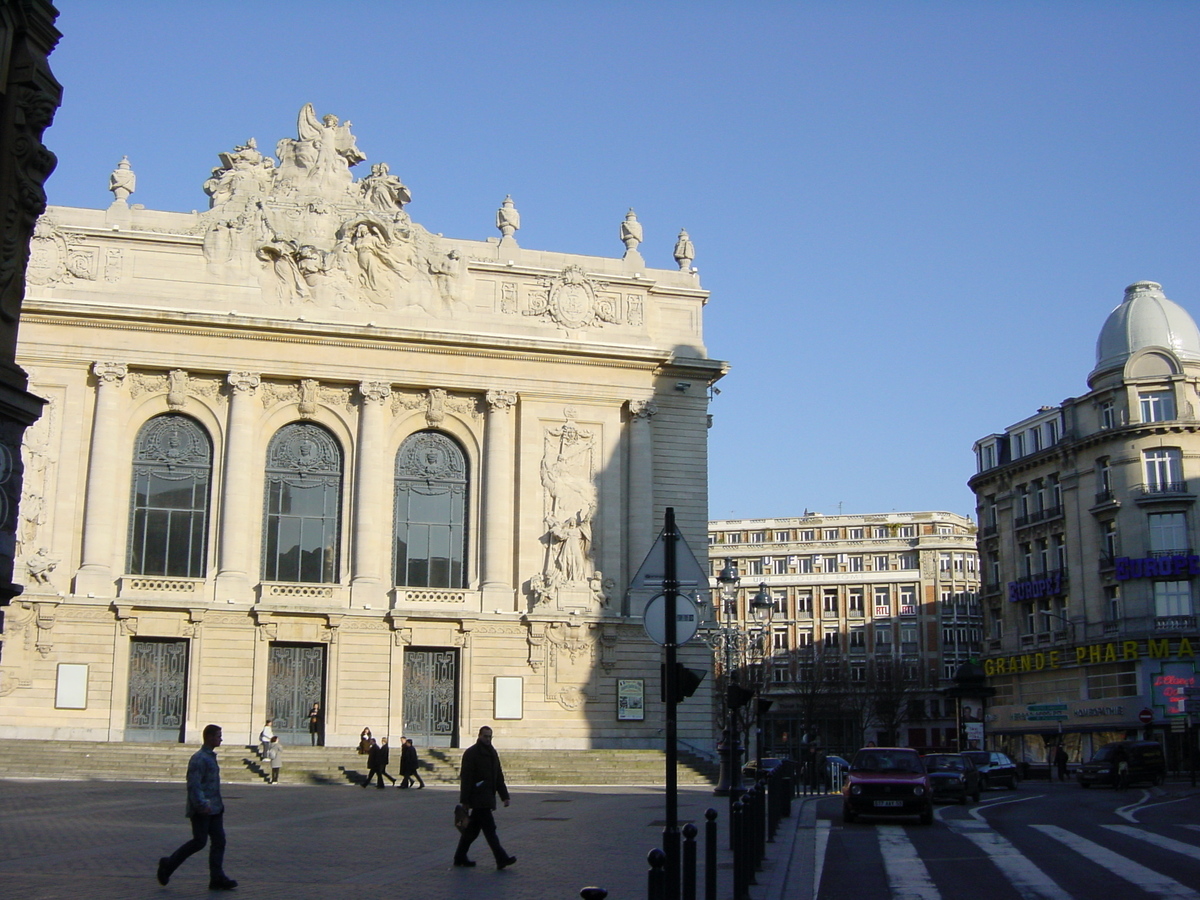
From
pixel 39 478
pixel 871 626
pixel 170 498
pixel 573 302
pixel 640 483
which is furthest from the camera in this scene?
pixel 871 626

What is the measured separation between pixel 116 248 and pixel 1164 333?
46080 mm

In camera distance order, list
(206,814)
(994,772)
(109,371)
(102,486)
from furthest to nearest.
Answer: (994,772), (109,371), (102,486), (206,814)

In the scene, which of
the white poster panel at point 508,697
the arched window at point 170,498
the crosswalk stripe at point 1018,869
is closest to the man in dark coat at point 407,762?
the white poster panel at point 508,697

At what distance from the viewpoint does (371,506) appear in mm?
41938

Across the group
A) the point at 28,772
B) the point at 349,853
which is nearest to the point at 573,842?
the point at 349,853

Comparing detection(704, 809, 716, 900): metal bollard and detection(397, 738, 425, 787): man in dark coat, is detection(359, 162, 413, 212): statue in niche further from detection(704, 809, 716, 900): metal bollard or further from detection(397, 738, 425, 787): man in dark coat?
detection(704, 809, 716, 900): metal bollard

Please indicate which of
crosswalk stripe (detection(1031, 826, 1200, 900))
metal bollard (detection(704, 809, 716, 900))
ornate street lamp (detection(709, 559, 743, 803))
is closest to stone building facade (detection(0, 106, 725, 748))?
ornate street lamp (detection(709, 559, 743, 803))

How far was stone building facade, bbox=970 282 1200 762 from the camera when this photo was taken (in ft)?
176

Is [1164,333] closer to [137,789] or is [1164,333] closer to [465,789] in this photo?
[137,789]

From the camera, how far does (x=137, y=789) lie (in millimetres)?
30188

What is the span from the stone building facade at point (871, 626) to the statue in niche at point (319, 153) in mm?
50987

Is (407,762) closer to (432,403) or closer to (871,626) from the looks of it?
(432,403)

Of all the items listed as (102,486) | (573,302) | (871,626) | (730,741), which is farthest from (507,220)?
(871,626)

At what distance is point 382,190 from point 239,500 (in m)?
11.7
